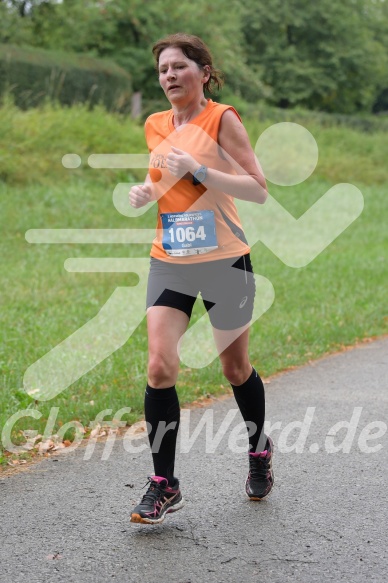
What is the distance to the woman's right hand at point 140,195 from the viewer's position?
4.15 meters

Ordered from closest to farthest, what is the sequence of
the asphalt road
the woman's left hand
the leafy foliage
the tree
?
1. the asphalt road
2. the woman's left hand
3. the leafy foliage
4. the tree

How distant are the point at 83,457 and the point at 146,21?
75.7 ft

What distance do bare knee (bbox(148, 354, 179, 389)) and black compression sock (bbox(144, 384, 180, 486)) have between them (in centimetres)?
3

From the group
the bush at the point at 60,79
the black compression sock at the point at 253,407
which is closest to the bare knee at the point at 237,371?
the black compression sock at the point at 253,407

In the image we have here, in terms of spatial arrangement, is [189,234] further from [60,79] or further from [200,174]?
[60,79]

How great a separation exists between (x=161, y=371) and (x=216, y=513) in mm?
725

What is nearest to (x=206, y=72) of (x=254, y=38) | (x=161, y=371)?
(x=161, y=371)

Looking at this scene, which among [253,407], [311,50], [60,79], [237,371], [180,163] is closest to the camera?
[180,163]

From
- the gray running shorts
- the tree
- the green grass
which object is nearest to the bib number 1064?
the gray running shorts

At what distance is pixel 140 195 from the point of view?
4145mm

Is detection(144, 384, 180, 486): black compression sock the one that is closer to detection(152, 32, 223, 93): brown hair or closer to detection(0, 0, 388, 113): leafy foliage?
detection(152, 32, 223, 93): brown hair

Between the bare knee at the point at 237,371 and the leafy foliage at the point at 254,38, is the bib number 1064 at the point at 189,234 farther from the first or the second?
the leafy foliage at the point at 254,38

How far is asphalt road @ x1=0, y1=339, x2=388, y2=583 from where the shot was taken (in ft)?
11.9

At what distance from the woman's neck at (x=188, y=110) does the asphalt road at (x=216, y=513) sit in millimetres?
1733
